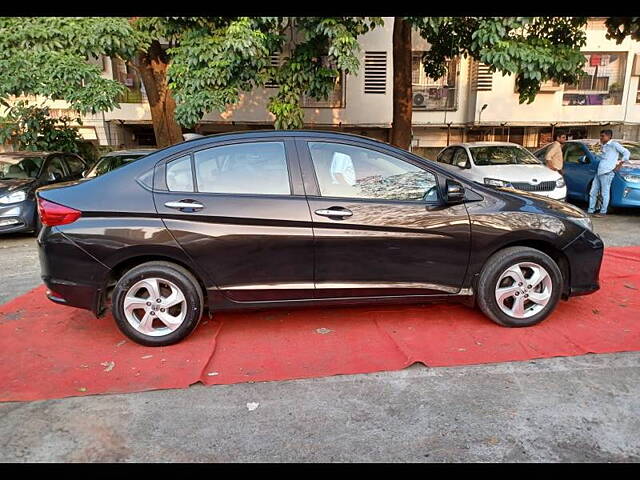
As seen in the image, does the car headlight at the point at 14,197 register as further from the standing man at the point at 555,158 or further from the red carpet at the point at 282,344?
the standing man at the point at 555,158

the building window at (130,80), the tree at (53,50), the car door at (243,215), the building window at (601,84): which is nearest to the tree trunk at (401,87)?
the tree at (53,50)

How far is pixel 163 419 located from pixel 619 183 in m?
8.81

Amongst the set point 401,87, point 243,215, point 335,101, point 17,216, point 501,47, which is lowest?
point 17,216

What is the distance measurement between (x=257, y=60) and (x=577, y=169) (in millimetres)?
7060

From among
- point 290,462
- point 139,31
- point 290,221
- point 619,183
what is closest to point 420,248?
point 290,221

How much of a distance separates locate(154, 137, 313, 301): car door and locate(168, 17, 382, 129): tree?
4.08 m

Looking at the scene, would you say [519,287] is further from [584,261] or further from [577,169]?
[577,169]

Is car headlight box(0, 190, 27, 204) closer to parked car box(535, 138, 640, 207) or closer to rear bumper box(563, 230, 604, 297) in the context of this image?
rear bumper box(563, 230, 604, 297)

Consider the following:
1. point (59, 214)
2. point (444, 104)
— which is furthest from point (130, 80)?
point (59, 214)

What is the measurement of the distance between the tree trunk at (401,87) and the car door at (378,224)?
24.1 feet

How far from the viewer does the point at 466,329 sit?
11.8 feet

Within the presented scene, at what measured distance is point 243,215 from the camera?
3254 mm

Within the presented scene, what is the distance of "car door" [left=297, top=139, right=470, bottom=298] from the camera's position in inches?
131

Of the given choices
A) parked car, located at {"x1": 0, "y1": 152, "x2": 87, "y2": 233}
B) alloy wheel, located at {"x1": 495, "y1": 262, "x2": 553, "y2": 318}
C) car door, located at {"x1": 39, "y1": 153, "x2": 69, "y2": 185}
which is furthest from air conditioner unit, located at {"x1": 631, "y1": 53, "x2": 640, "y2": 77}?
car door, located at {"x1": 39, "y1": 153, "x2": 69, "y2": 185}
